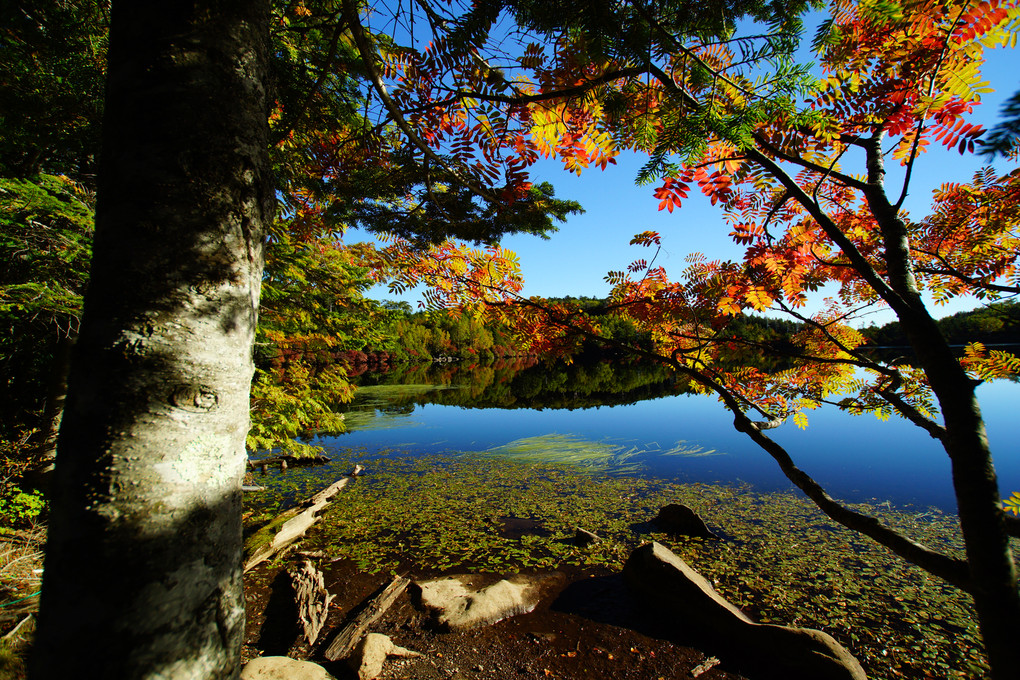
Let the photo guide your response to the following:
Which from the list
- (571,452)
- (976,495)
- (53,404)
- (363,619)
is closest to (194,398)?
(976,495)

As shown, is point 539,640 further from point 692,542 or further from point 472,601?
point 692,542

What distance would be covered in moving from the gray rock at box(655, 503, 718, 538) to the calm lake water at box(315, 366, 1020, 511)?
2.07 meters

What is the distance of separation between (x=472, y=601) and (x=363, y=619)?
2.79ft

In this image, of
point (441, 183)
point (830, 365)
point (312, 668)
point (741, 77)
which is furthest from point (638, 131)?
point (312, 668)

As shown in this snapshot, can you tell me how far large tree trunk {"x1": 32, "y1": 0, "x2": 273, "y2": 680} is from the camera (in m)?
0.54

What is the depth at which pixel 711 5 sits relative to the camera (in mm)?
1186

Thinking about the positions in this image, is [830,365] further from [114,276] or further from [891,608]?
[114,276]

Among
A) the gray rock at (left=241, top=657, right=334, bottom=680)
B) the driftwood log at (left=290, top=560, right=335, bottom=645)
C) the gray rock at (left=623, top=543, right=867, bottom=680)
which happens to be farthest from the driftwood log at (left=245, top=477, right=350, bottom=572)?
the gray rock at (left=623, top=543, right=867, bottom=680)

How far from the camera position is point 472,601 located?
3023 millimetres

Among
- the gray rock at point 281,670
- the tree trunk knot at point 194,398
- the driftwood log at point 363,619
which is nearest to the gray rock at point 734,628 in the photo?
the driftwood log at point 363,619

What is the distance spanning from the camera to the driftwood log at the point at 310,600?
2717 millimetres

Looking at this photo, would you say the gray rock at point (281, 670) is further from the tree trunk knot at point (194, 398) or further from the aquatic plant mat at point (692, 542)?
the tree trunk knot at point (194, 398)

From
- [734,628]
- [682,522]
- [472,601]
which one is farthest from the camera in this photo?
[682,522]

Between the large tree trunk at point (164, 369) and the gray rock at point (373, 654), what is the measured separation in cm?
224
